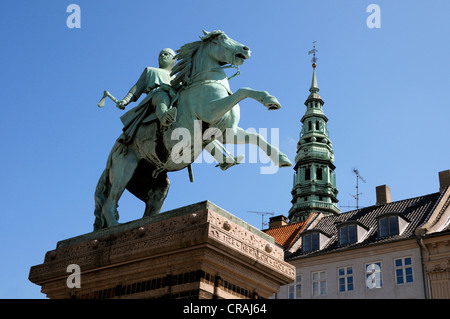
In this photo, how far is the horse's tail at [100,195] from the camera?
11.4m

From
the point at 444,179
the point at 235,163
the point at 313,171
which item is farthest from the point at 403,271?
the point at 313,171

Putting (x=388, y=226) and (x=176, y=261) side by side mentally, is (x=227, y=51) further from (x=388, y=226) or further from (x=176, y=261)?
(x=388, y=226)

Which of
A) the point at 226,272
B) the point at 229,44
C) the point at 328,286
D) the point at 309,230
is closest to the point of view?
the point at 226,272

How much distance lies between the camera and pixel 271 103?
9.78 metres

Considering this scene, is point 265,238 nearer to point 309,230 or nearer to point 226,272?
point 226,272

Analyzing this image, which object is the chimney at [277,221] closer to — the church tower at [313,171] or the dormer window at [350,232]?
the dormer window at [350,232]

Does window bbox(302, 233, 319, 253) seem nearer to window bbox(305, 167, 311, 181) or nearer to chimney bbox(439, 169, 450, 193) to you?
chimney bbox(439, 169, 450, 193)

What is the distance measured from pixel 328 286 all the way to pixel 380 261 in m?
3.56

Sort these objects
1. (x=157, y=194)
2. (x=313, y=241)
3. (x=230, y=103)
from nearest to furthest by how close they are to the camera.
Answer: (x=230, y=103) < (x=157, y=194) < (x=313, y=241)

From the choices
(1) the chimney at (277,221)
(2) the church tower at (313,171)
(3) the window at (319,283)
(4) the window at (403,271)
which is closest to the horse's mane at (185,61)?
(4) the window at (403,271)

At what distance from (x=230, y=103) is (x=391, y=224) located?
32244 millimetres

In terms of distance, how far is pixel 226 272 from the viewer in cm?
913

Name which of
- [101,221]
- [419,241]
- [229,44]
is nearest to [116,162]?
[101,221]
